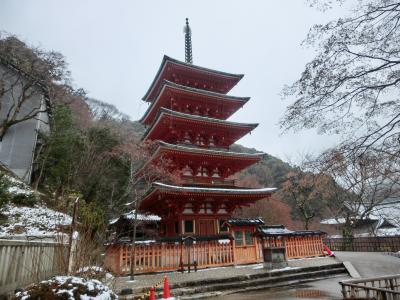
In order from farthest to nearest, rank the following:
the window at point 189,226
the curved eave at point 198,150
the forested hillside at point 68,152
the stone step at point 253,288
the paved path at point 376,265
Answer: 1. the forested hillside at point 68,152
2. the window at point 189,226
3. the curved eave at point 198,150
4. the paved path at point 376,265
5. the stone step at point 253,288

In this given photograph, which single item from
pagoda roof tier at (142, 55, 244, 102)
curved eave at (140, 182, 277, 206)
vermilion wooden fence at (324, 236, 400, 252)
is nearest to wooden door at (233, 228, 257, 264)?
curved eave at (140, 182, 277, 206)

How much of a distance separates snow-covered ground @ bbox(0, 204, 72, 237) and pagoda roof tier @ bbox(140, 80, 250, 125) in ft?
29.1

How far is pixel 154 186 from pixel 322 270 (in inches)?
328

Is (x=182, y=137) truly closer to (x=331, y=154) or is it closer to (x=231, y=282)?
(x=231, y=282)

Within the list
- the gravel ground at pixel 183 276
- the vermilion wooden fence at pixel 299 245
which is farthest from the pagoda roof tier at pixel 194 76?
the gravel ground at pixel 183 276

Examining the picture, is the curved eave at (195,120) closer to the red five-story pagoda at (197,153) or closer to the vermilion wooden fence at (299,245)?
the red five-story pagoda at (197,153)

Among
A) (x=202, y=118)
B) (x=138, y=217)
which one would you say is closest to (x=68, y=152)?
(x=138, y=217)

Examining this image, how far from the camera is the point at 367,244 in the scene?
65.9 ft

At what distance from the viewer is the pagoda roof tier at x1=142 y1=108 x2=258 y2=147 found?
16.5 meters

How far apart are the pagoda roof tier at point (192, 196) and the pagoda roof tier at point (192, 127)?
399 cm

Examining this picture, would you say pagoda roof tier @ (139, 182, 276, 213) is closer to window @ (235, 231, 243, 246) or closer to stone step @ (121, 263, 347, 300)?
window @ (235, 231, 243, 246)

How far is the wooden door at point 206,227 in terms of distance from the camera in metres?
16.2

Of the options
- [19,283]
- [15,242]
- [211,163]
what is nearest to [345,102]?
[15,242]

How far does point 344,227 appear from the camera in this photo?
24656mm
